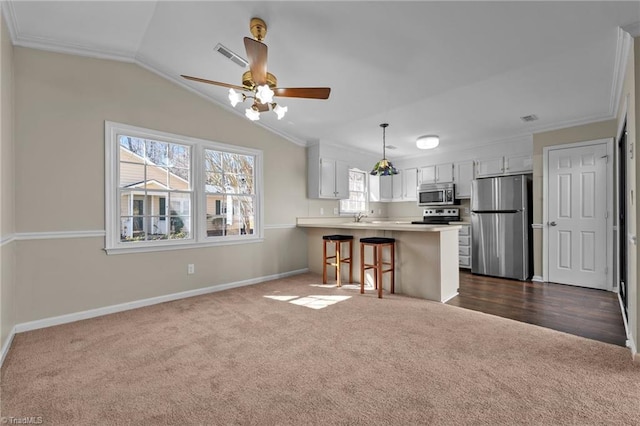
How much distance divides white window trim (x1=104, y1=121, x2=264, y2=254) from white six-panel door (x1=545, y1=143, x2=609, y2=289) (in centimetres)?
443

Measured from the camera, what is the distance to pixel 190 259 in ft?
12.7

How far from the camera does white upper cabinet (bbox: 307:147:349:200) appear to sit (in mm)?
5238

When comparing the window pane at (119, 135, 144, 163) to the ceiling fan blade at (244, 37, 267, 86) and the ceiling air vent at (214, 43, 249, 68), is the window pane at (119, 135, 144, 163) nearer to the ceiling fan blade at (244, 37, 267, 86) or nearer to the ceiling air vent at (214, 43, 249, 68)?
the ceiling air vent at (214, 43, 249, 68)

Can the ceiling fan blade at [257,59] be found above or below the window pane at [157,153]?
above

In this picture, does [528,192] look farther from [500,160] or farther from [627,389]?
[627,389]

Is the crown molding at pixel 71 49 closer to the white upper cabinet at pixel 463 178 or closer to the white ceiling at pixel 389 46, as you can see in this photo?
the white ceiling at pixel 389 46

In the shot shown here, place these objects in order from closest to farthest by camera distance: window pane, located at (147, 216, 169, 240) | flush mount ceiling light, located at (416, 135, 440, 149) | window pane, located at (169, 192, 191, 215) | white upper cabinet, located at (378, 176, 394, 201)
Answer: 1. window pane, located at (147, 216, 169, 240)
2. window pane, located at (169, 192, 191, 215)
3. flush mount ceiling light, located at (416, 135, 440, 149)
4. white upper cabinet, located at (378, 176, 394, 201)

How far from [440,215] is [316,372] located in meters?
4.79

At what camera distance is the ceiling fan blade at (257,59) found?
2187 mm

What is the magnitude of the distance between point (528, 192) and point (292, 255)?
160 inches

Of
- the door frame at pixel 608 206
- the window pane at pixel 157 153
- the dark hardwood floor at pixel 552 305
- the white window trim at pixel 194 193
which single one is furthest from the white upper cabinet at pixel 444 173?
the window pane at pixel 157 153

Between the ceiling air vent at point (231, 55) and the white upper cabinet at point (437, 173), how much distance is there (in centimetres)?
429

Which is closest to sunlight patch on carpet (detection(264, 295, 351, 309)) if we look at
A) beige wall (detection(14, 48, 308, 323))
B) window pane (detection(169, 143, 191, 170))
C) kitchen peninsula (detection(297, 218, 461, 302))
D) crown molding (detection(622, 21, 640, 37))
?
kitchen peninsula (detection(297, 218, 461, 302))

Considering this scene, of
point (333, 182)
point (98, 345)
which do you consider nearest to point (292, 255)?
point (333, 182)
